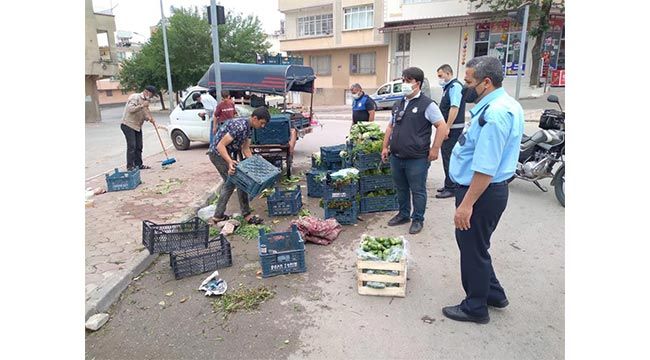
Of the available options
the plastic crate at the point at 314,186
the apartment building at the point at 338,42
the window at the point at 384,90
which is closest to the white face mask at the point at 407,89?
the plastic crate at the point at 314,186

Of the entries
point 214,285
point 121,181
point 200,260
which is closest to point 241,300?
point 214,285

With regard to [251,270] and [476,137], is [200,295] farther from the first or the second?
[476,137]

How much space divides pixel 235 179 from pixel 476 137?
334cm

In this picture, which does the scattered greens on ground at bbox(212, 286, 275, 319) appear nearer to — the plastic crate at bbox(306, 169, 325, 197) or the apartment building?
the plastic crate at bbox(306, 169, 325, 197)

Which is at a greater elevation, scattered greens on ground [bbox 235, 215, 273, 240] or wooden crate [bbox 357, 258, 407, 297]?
wooden crate [bbox 357, 258, 407, 297]

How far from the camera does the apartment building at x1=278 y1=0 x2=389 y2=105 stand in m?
28.6

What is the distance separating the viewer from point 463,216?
115 inches

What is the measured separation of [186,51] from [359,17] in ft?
43.0

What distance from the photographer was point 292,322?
3379 millimetres

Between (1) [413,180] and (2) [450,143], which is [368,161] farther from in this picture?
(2) [450,143]

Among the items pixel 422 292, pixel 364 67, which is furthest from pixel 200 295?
pixel 364 67

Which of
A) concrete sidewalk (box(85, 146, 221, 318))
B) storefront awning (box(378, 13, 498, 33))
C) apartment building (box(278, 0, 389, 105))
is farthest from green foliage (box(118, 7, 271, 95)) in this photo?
concrete sidewalk (box(85, 146, 221, 318))

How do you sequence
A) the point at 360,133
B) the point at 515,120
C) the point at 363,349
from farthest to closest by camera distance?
1. the point at 360,133
2. the point at 363,349
3. the point at 515,120

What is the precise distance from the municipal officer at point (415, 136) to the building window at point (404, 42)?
81.1 feet
